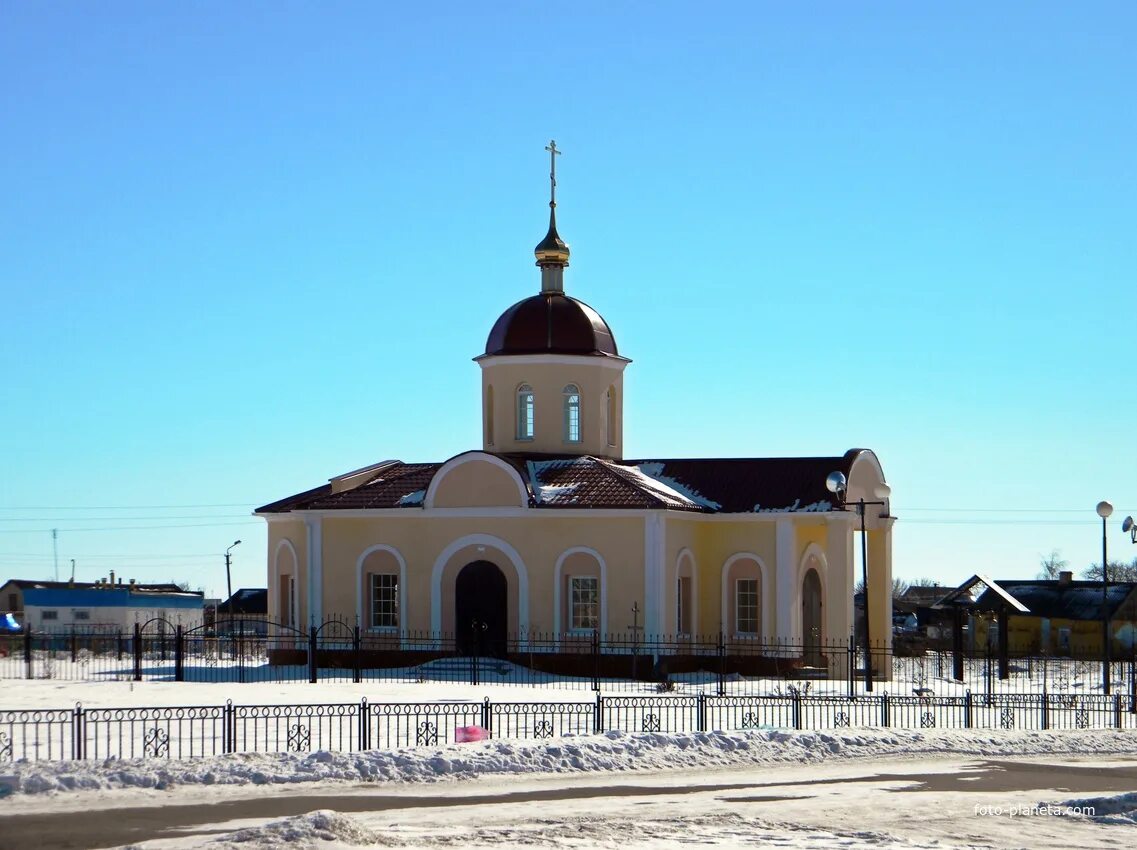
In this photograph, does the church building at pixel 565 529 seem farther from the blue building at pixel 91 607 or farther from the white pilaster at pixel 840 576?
the blue building at pixel 91 607

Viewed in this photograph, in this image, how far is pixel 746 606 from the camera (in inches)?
1388

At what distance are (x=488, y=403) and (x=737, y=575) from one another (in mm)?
6623

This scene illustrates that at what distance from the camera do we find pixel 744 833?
14.7m

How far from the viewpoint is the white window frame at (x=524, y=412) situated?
3659 cm

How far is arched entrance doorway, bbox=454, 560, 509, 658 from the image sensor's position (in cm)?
3406

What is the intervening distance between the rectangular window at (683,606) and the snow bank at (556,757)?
1199 cm

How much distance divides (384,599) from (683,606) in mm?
A: 6130

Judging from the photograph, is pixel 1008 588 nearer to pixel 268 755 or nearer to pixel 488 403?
pixel 488 403

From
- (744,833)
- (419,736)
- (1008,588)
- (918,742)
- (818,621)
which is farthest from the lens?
(1008,588)

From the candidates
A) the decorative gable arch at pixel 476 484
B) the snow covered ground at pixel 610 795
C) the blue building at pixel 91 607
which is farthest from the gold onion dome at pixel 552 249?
the blue building at pixel 91 607

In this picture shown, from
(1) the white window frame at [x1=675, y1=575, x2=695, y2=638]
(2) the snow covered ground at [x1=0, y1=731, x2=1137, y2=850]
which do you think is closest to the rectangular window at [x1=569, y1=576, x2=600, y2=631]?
(1) the white window frame at [x1=675, y1=575, x2=695, y2=638]

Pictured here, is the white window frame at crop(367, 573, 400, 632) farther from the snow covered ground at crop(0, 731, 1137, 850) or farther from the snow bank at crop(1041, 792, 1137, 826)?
the snow bank at crop(1041, 792, 1137, 826)

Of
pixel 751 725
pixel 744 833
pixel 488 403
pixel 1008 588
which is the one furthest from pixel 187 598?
pixel 744 833

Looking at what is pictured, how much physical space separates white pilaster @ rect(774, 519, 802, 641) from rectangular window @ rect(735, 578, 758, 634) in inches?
31.1
